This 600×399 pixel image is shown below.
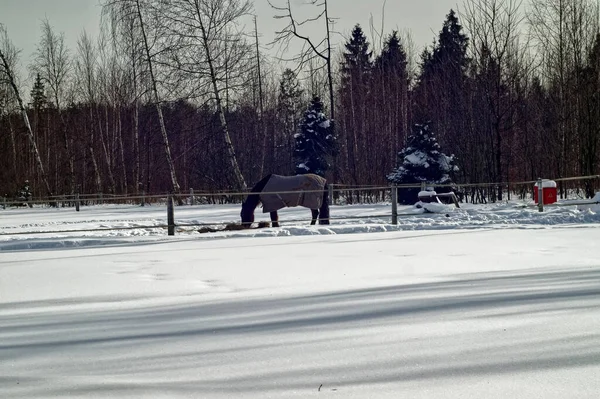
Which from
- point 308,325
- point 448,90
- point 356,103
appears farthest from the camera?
point 356,103

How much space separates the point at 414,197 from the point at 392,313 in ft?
57.1

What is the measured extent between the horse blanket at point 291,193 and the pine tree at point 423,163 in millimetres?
8443

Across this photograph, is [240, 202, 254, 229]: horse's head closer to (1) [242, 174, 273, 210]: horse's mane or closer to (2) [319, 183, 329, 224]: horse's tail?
(1) [242, 174, 273, 210]: horse's mane

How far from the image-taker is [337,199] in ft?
89.7

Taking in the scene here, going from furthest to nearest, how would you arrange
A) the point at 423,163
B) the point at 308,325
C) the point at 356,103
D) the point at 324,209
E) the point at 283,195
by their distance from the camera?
the point at 356,103, the point at 423,163, the point at 324,209, the point at 283,195, the point at 308,325

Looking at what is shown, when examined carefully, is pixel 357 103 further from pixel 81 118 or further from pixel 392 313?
pixel 392 313

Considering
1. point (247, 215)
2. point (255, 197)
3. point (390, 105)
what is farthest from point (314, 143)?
point (247, 215)

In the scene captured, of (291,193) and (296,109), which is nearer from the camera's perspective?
(291,193)

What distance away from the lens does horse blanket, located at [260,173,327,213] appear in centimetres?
1239

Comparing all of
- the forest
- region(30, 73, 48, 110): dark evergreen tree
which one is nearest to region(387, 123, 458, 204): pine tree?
the forest

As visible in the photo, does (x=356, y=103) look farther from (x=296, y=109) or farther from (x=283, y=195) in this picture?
(x=283, y=195)

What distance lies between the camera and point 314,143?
28.2m

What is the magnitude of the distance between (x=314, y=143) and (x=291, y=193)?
15.9 metres

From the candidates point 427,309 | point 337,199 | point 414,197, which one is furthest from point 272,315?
point 337,199
